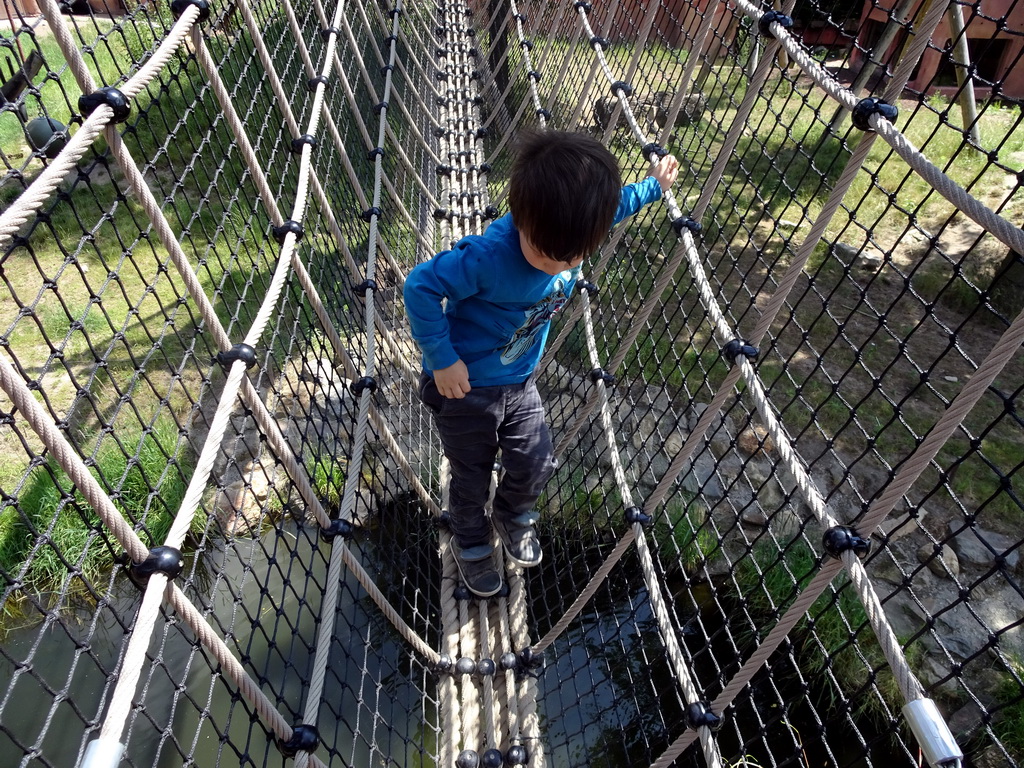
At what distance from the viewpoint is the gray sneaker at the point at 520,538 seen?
1.58 meters

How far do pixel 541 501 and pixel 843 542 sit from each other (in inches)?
49.3

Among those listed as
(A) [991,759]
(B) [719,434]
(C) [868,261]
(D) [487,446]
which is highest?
(C) [868,261]

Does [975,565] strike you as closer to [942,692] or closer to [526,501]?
[942,692]

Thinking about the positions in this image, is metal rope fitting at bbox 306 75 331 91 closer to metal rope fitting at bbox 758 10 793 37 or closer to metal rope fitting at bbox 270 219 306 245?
metal rope fitting at bbox 270 219 306 245

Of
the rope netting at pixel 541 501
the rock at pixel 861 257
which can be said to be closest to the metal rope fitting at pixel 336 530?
the rope netting at pixel 541 501

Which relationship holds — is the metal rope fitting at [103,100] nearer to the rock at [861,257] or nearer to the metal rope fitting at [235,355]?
the metal rope fitting at [235,355]

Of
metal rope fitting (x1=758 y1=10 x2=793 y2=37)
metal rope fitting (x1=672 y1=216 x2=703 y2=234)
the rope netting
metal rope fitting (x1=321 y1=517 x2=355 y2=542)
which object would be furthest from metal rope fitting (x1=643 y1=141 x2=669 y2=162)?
metal rope fitting (x1=321 y1=517 x2=355 y2=542)

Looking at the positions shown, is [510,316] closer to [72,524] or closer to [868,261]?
[72,524]

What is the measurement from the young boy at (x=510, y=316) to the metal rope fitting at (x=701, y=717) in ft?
1.59

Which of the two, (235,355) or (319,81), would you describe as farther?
(319,81)

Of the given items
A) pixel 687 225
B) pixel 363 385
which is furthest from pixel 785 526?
pixel 363 385

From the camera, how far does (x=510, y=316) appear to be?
1201 mm

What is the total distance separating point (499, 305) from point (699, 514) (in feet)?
3.71

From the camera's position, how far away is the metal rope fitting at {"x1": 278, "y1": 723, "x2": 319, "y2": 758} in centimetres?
110
